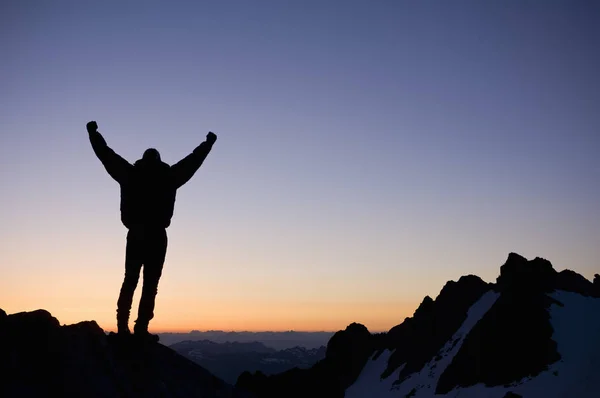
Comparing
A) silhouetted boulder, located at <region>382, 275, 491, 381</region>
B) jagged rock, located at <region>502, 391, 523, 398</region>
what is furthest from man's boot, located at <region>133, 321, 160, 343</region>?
silhouetted boulder, located at <region>382, 275, 491, 381</region>

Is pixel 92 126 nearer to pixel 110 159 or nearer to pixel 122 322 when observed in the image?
pixel 110 159

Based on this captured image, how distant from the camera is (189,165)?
7805mm

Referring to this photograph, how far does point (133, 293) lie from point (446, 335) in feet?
→ 218

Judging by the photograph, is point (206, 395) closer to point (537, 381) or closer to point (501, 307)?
point (537, 381)

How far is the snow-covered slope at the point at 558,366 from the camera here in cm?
3716

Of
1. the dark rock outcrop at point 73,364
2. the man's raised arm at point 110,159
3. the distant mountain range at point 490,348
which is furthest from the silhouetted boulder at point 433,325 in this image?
the man's raised arm at point 110,159

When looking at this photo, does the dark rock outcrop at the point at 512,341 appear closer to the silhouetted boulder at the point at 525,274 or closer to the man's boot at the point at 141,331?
the silhouetted boulder at the point at 525,274

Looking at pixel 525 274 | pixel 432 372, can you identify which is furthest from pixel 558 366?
pixel 432 372

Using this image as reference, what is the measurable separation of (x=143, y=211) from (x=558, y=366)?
1694 inches

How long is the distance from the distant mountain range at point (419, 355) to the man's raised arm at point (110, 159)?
87.6 inches

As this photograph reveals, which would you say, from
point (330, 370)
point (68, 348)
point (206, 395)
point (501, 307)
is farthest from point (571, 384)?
point (330, 370)

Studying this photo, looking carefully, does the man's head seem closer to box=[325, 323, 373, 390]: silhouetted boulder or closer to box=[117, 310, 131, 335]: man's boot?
box=[117, 310, 131, 335]: man's boot

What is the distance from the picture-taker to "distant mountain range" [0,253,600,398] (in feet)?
17.9

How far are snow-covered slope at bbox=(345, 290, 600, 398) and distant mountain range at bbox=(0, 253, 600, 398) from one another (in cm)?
13
